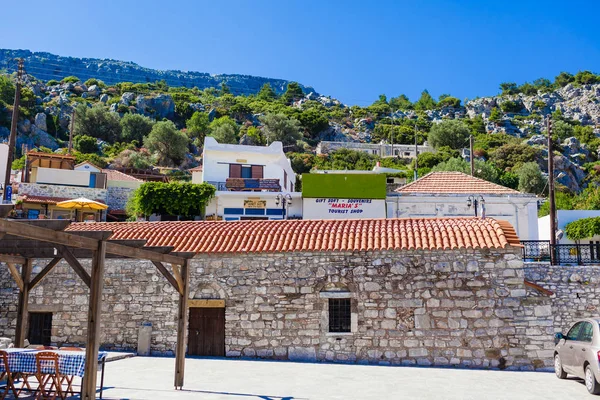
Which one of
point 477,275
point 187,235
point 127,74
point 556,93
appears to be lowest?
point 477,275

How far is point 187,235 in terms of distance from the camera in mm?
15914

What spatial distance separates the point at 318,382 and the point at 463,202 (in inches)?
737

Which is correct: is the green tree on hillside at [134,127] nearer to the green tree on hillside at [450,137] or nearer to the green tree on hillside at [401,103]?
the green tree on hillside at [450,137]

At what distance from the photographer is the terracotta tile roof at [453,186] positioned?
2719cm

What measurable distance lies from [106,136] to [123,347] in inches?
2662

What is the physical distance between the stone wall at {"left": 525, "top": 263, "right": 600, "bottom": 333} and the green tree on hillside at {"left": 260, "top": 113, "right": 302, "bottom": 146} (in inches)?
2491

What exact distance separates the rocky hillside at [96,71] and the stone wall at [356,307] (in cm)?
16586

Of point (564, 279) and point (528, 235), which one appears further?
point (528, 235)

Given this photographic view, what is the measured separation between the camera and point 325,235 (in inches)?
592

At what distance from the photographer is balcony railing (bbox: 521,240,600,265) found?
19.2m

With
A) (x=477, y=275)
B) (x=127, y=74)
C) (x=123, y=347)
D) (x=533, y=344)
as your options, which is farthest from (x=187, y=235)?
(x=127, y=74)

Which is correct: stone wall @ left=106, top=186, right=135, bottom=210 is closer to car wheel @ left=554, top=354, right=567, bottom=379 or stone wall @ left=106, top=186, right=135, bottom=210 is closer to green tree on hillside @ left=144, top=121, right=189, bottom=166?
green tree on hillside @ left=144, top=121, right=189, bottom=166

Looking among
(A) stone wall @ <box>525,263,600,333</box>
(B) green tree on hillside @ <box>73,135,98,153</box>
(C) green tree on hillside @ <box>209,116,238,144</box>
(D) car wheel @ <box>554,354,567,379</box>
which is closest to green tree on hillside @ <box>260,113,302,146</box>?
(C) green tree on hillside @ <box>209,116,238,144</box>

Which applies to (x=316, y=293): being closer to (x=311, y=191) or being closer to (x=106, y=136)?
→ (x=311, y=191)
